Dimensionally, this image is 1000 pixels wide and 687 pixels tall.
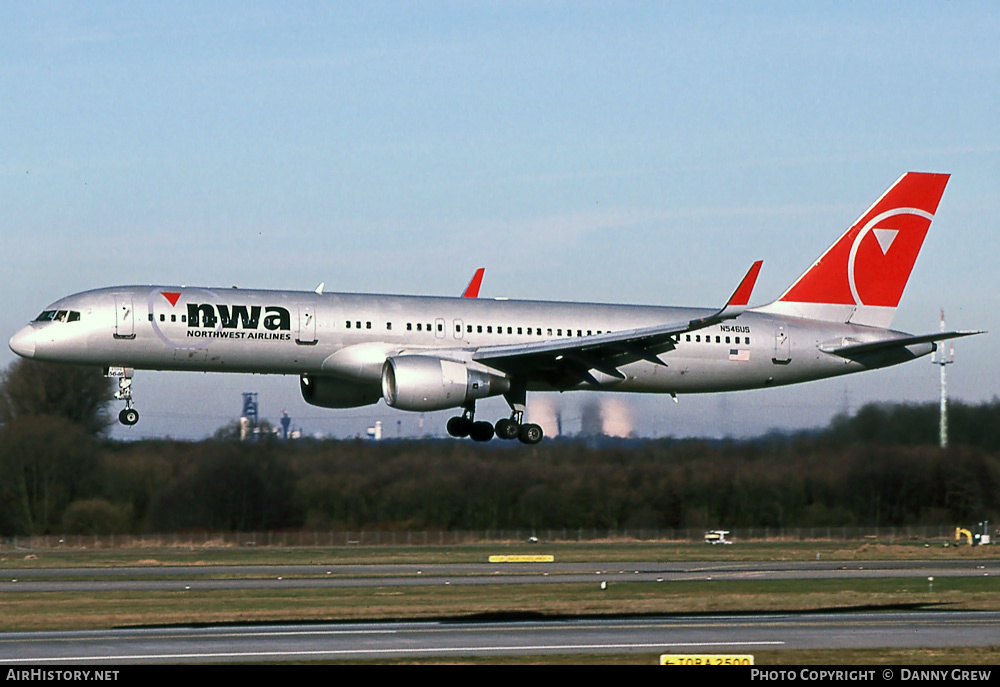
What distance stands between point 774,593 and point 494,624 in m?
9.43

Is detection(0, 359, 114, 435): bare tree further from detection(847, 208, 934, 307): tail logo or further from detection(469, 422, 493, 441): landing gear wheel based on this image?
detection(847, 208, 934, 307): tail logo

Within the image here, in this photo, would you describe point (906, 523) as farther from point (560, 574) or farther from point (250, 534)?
point (250, 534)

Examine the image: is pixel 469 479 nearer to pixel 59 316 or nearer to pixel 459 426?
pixel 459 426

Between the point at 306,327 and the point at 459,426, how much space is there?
20.0ft

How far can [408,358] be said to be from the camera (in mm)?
35531

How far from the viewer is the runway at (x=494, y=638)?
22359mm

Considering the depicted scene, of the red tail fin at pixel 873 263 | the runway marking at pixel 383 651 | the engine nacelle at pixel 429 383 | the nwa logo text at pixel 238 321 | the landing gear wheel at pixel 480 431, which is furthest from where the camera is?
the red tail fin at pixel 873 263

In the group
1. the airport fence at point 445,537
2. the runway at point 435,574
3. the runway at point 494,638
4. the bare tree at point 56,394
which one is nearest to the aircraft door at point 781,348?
the runway at point 435,574

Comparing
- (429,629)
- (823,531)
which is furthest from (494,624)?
(823,531)

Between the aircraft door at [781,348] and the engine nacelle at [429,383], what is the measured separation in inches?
361

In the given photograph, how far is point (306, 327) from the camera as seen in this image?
3584 cm

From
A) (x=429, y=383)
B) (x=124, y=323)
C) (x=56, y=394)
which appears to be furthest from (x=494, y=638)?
(x=56, y=394)

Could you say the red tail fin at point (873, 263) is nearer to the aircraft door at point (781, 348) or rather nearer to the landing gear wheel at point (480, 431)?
the aircraft door at point (781, 348)

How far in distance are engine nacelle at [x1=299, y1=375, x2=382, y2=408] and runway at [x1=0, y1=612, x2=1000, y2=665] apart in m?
12.2
